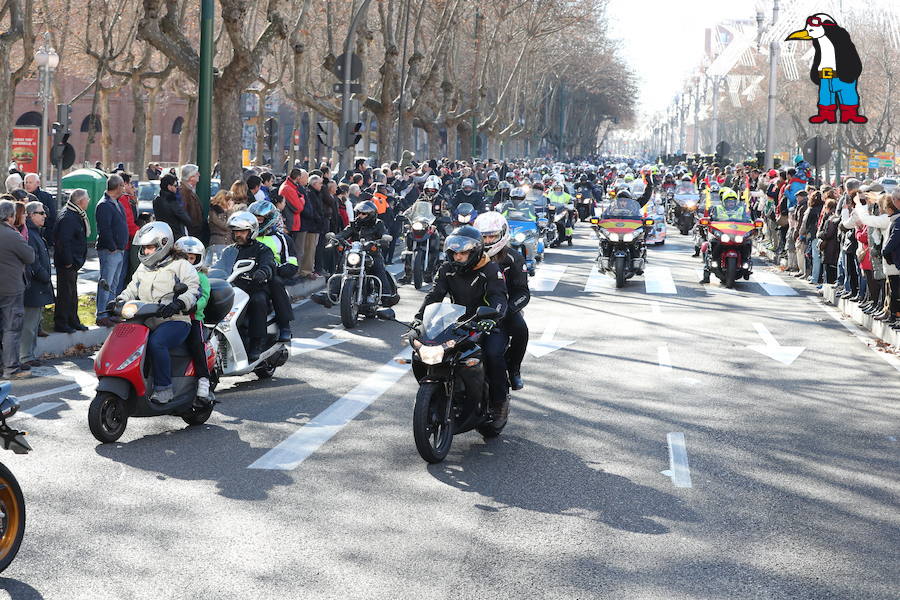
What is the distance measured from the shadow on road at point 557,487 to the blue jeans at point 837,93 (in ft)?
116

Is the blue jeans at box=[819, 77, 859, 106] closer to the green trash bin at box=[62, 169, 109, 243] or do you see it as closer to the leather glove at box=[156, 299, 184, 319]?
the green trash bin at box=[62, 169, 109, 243]

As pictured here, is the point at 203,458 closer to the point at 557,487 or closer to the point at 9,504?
the point at 557,487

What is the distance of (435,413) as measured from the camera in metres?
9.01

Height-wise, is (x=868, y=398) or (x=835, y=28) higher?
(x=835, y=28)

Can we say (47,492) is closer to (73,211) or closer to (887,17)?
(73,211)

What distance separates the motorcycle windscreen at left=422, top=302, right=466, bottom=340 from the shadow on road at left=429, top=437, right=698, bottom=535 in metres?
0.88

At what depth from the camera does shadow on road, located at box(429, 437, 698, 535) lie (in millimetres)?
7734

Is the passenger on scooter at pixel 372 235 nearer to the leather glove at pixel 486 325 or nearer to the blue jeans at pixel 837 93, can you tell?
the leather glove at pixel 486 325

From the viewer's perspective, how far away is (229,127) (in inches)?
987

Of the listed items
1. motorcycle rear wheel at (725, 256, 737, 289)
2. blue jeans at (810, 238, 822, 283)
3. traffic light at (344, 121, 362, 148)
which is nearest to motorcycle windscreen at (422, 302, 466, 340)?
motorcycle rear wheel at (725, 256, 737, 289)

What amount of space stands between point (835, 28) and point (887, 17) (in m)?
31.7

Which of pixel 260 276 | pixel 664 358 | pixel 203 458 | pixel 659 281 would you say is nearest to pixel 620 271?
pixel 659 281

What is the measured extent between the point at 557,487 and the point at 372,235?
9140mm

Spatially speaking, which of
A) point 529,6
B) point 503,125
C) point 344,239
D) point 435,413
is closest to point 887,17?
point 529,6
